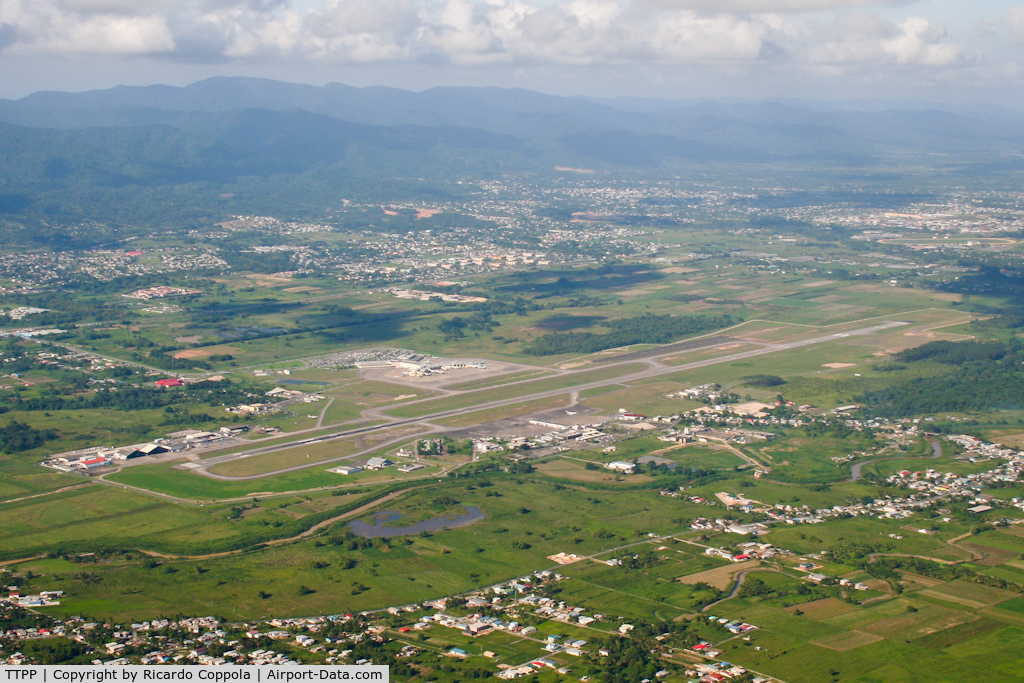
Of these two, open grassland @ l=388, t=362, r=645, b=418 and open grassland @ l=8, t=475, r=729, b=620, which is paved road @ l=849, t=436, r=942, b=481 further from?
open grassland @ l=388, t=362, r=645, b=418

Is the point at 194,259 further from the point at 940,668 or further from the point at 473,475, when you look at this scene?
the point at 940,668

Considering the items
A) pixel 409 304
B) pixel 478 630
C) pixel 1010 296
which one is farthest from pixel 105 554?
pixel 1010 296

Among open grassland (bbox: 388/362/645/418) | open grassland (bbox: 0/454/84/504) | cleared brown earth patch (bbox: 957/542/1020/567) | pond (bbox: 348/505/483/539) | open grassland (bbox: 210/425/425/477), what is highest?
open grassland (bbox: 388/362/645/418)

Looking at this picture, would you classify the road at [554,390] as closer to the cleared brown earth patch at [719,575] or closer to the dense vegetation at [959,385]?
the dense vegetation at [959,385]

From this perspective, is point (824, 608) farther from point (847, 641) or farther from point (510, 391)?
point (510, 391)

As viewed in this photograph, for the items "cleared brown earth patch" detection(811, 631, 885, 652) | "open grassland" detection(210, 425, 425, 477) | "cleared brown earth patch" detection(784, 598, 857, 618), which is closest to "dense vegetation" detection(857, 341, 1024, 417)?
"open grassland" detection(210, 425, 425, 477)

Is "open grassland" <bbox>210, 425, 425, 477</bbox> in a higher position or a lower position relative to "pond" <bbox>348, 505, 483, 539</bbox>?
higher
